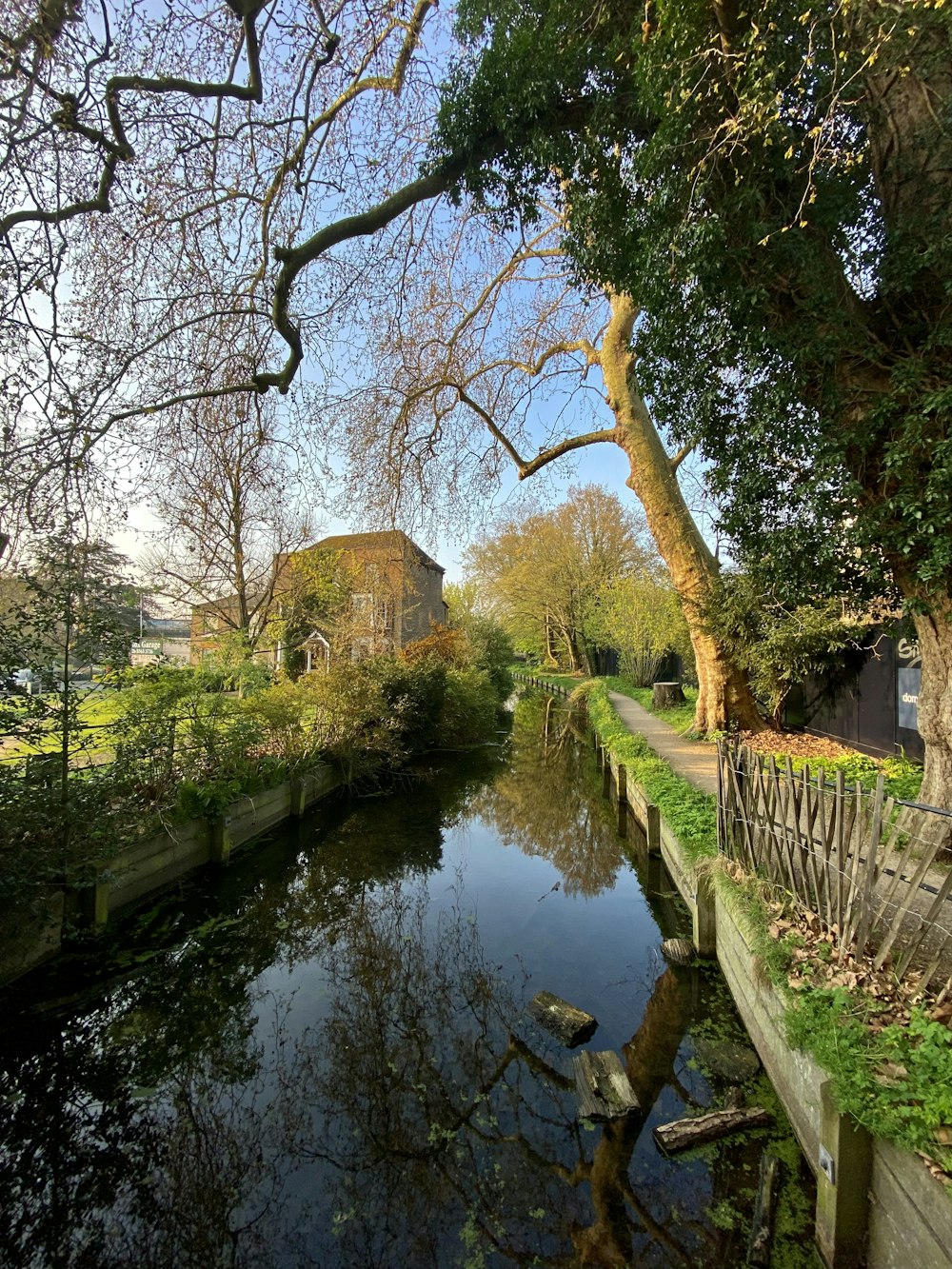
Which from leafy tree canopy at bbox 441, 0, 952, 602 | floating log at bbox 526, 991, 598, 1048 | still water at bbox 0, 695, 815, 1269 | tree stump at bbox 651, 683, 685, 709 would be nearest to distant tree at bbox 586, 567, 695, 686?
tree stump at bbox 651, 683, 685, 709

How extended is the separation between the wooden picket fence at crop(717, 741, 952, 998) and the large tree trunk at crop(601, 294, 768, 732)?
7.86 m

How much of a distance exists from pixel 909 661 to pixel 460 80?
29.9ft

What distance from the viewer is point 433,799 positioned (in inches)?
487

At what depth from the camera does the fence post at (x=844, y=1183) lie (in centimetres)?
239

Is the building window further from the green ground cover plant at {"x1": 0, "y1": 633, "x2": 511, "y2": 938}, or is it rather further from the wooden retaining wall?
the wooden retaining wall

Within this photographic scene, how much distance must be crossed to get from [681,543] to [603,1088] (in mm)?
10542

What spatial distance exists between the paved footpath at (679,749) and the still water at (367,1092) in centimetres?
237

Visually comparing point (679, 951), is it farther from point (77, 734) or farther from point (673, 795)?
point (77, 734)

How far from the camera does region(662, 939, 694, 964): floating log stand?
215 inches

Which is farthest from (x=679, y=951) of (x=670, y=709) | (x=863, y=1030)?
(x=670, y=709)

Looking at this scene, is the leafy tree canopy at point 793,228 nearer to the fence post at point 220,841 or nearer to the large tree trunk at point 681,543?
the large tree trunk at point 681,543

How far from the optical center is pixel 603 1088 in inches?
149

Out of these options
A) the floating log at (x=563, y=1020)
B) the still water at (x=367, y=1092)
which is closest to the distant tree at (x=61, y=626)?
the still water at (x=367, y=1092)

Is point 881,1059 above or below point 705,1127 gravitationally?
above
